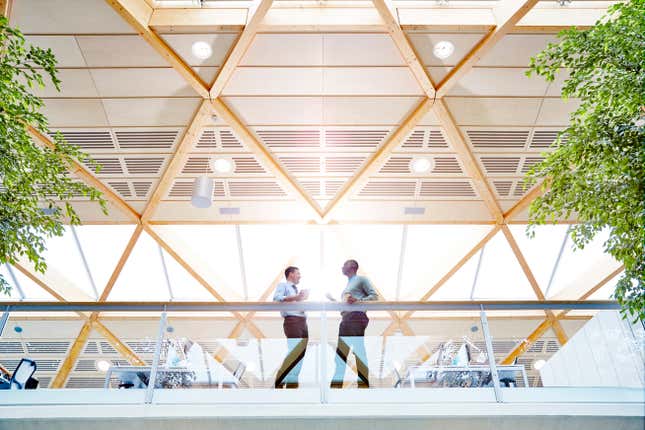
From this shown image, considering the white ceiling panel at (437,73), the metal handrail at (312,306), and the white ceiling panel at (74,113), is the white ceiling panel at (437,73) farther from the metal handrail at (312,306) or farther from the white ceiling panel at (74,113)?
the white ceiling panel at (74,113)

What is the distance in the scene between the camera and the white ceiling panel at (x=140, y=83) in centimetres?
966

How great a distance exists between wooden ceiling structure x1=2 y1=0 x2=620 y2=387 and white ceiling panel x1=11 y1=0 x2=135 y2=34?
0.03 m

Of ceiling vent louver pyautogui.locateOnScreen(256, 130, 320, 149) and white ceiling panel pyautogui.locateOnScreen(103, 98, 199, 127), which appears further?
ceiling vent louver pyautogui.locateOnScreen(256, 130, 320, 149)

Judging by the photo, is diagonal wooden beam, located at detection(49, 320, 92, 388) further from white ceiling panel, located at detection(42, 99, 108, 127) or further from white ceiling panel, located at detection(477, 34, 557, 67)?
white ceiling panel, located at detection(477, 34, 557, 67)

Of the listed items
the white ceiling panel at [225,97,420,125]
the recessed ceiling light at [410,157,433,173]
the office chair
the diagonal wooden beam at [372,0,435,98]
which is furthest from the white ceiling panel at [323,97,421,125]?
the office chair

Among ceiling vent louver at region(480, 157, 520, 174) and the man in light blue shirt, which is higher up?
ceiling vent louver at region(480, 157, 520, 174)

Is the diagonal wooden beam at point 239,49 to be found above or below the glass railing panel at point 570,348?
above

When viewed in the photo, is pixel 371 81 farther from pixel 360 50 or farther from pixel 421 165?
pixel 421 165

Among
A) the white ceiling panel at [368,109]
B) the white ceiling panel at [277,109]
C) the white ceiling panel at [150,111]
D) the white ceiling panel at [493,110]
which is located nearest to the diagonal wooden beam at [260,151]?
the white ceiling panel at [277,109]

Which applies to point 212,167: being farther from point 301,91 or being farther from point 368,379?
point 368,379

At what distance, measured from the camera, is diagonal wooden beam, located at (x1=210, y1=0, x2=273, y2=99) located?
27.5ft

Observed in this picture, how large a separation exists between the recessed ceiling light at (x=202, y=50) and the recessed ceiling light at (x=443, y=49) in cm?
411

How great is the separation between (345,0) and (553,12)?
370 centimetres

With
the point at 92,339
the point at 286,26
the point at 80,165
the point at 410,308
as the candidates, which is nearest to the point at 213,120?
the point at 286,26
